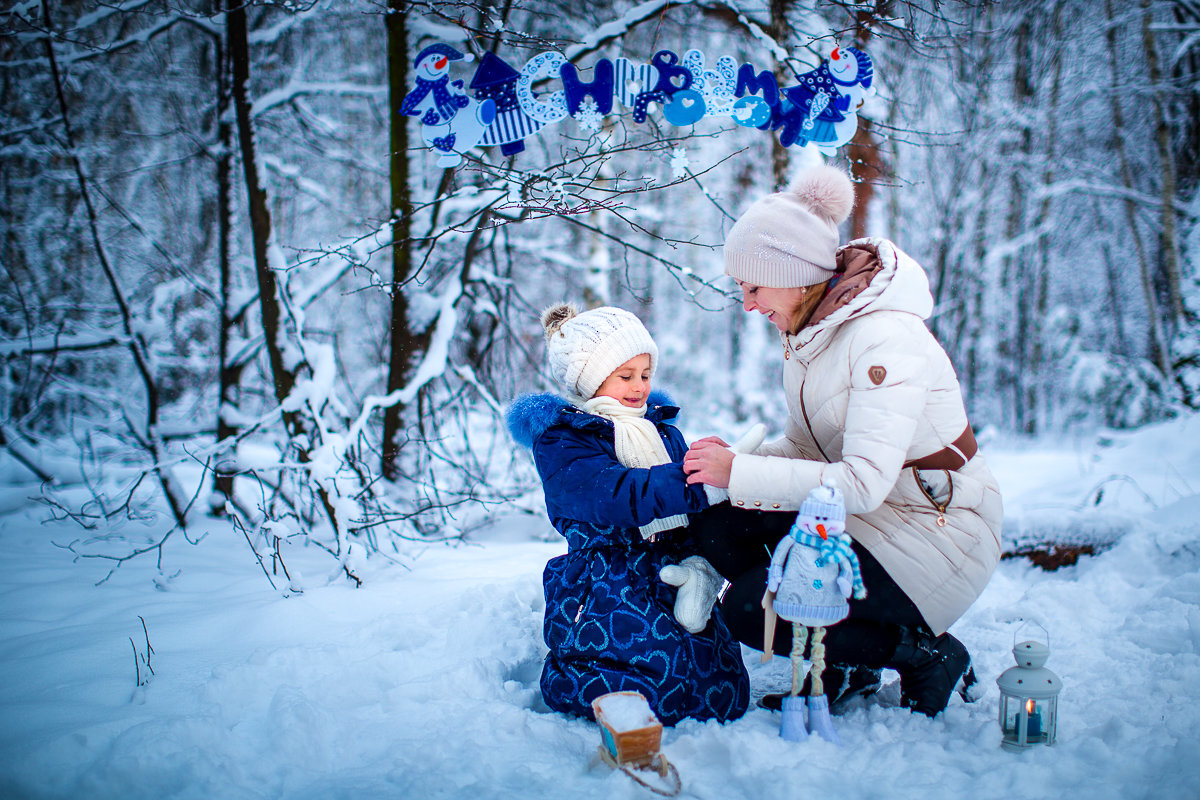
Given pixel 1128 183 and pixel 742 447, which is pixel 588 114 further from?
pixel 1128 183

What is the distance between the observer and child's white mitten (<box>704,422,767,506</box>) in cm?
197

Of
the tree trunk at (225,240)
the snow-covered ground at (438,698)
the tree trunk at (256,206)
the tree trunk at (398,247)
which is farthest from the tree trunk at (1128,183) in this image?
the tree trunk at (225,240)

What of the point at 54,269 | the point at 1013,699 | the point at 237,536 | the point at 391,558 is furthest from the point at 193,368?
the point at 1013,699

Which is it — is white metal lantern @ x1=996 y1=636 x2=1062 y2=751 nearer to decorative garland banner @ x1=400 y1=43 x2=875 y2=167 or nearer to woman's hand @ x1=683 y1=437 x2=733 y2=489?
woman's hand @ x1=683 y1=437 x2=733 y2=489

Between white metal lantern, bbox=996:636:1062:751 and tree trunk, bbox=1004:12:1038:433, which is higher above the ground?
tree trunk, bbox=1004:12:1038:433

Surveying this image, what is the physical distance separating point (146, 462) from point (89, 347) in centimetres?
83

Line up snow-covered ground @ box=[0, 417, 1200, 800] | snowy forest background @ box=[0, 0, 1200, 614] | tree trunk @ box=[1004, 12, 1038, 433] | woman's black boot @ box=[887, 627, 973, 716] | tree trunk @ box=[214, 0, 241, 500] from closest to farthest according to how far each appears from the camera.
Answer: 1. snow-covered ground @ box=[0, 417, 1200, 800]
2. woman's black boot @ box=[887, 627, 973, 716]
3. snowy forest background @ box=[0, 0, 1200, 614]
4. tree trunk @ box=[214, 0, 241, 500]
5. tree trunk @ box=[1004, 12, 1038, 433]

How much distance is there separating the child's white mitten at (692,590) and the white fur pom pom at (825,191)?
1.14 m

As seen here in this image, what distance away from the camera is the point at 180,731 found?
1.75 metres

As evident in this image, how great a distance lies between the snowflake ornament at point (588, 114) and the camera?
2666mm

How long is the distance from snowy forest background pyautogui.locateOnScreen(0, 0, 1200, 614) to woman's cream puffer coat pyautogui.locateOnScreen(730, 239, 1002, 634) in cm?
81

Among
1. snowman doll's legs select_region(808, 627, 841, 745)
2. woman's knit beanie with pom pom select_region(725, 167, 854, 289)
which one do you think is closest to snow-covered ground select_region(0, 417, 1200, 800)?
snowman doll's legs select_region(808, 627, 841, 745)

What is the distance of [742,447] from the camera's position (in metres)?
2.07

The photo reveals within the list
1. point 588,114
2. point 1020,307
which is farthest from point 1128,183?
point 588,114
